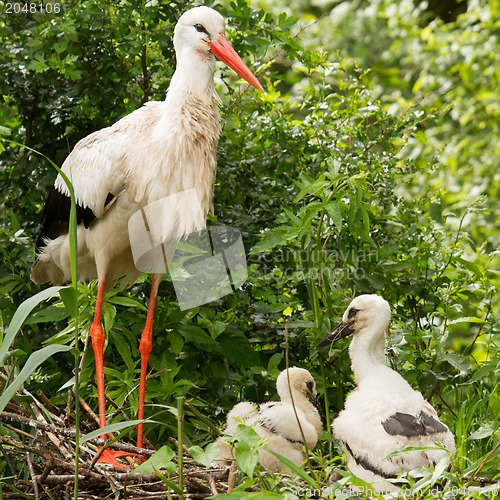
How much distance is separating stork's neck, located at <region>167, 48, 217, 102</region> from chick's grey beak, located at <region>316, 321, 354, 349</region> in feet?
3.85

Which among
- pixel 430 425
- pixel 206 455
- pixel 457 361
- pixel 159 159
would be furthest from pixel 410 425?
pixel 159 159

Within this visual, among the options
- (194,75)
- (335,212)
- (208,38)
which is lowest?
(335,212)

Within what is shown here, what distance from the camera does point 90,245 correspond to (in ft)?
11.2

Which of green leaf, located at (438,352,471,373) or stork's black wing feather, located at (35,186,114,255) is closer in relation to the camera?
green leaf, located at (438,352,471,373)

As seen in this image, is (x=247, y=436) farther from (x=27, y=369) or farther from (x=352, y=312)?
(x=352, y=312)

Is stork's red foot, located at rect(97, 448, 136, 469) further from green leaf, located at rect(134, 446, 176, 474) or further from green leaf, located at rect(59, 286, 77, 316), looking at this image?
green leaf, located at rect(59, 286, 77, 316)

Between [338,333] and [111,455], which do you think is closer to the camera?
[111,455]

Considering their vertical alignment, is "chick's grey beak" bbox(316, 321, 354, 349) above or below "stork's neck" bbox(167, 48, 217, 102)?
below

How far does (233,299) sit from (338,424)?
1.29 meters

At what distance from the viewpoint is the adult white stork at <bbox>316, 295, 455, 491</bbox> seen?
250cm

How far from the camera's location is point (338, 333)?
122 inches

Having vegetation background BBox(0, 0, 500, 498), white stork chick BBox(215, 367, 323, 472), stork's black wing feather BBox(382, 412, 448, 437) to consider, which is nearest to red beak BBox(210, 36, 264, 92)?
vegetation background BBox(0, 0, 500, 498)

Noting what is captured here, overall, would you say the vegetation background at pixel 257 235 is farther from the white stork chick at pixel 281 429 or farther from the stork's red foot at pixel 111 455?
the stork's red foot at pixel 111 455

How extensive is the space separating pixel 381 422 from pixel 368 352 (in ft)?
1.34
